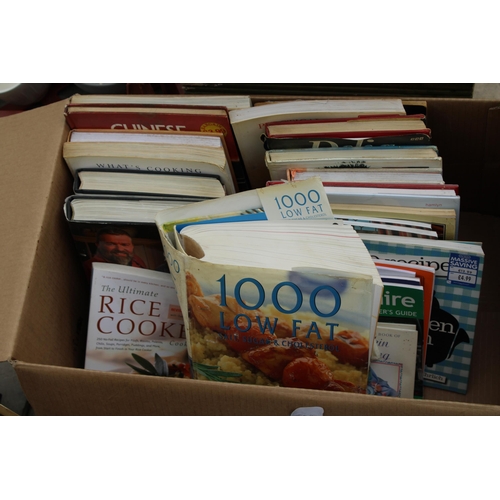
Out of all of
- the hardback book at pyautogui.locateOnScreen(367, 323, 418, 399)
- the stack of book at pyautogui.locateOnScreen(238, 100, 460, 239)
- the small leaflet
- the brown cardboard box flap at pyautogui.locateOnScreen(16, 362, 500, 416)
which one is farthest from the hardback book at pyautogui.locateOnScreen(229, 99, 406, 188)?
the brown cardboard box flap at pyautogui.locateOnScreen(16, 362, 500, 416)

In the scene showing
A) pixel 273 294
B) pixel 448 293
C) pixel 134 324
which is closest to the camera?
→ pixel 273 294

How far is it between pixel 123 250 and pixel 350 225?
426 mm

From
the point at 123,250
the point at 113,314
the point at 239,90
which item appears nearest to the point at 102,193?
the point at 123,250

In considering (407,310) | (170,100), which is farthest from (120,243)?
(407,310)

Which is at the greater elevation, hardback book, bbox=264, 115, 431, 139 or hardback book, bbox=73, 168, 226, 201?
hardback book, bbox=264, 115, 431, 139

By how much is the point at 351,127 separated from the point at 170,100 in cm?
36

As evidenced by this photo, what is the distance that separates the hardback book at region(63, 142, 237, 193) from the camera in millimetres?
1072

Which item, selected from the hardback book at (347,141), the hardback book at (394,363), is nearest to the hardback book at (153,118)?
the hardback book at (347,141)

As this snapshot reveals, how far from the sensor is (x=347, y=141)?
1.06 meters

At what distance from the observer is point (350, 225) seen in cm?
92

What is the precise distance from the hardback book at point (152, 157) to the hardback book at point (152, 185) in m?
0.01

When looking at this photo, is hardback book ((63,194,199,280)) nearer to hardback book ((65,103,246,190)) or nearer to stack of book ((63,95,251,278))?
stack of book ((63,95,251,278))

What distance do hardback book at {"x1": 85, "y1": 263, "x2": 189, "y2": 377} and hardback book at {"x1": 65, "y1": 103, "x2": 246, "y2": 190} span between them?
0.28m

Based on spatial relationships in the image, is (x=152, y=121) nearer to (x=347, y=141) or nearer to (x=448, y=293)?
(x=347, y=141)
